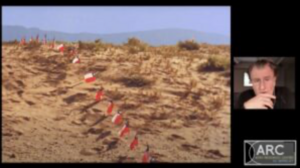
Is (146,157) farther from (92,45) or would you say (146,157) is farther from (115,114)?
(92,45)

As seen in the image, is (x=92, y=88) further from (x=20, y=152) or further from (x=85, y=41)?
(x=20, y=152)

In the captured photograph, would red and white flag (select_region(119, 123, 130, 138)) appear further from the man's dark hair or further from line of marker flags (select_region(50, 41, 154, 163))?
the man's dark hair

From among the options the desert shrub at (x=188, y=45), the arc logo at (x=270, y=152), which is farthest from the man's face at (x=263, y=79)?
the desert shrub at (x=188, y=45)

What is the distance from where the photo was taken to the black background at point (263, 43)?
8.74 m

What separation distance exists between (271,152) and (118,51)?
9.46ft

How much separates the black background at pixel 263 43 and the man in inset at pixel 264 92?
0.11m

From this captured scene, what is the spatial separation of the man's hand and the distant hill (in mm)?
976

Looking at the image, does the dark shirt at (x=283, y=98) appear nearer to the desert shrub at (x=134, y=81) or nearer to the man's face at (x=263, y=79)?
Answer: the man's face at (x=263, y=79)

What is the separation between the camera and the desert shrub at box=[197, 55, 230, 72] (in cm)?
884

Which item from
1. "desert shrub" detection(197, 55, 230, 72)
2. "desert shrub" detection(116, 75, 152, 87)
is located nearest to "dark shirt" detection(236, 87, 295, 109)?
"desert shrub" detection(197, 55, 230, 72)

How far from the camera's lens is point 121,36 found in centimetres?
884

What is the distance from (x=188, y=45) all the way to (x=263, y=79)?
129cm
